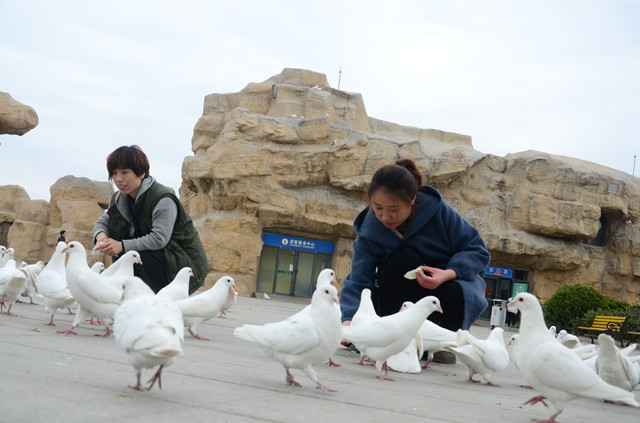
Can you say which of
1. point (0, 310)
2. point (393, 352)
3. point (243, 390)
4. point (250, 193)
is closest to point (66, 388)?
point (243, 390)

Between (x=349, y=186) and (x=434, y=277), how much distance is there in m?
19.0

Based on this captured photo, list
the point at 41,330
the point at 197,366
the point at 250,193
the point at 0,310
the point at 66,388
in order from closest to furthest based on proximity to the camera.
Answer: the point at 66,388 < the point at 197,366 < the point at 41,330 < the point at 0,310 < the point at 250,193

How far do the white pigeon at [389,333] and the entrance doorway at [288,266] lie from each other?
835 inches

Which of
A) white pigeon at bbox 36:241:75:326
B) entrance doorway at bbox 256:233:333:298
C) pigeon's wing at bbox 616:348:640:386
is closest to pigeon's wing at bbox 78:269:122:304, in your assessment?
white pigeon at bbox 36:241:75:326

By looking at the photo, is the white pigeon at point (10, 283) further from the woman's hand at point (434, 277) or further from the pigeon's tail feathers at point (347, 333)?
the woman's hand at point (434, 277)

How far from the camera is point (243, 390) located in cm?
300

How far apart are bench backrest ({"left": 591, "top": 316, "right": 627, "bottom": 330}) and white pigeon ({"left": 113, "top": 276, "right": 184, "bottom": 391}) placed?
13104 millimetres

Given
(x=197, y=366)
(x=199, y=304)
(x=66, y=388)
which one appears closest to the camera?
(x=66, y=388)

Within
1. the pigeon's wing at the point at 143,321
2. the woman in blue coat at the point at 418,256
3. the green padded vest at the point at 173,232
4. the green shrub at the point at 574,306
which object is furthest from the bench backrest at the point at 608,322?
the pigeon's wing at the point at 143,321

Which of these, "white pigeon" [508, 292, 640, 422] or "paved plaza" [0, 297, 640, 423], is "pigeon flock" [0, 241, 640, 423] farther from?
"paved plaza" [0, 297, 640, 423]

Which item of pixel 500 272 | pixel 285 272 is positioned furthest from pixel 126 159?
pixel 500 272

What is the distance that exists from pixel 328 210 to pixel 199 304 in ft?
59.7

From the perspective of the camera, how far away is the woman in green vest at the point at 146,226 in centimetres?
554

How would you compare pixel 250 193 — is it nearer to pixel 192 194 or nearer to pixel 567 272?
pixel 192 194
